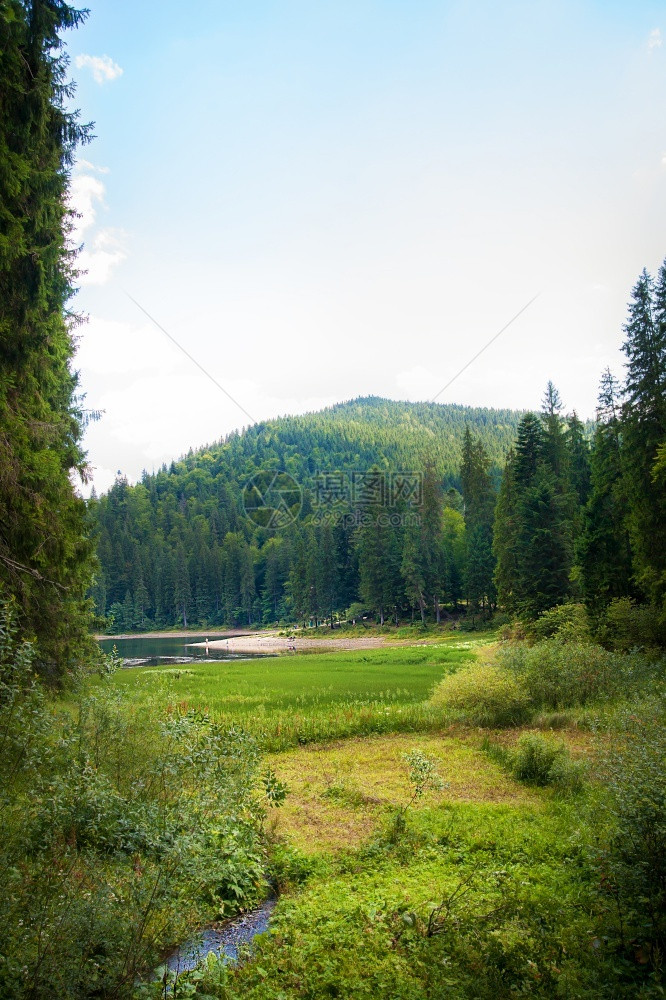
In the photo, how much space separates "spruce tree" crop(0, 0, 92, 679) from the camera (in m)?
9.71

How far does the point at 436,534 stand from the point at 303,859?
187 feet

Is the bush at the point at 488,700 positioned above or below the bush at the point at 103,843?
below

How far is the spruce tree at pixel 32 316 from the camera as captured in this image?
31.9 feet

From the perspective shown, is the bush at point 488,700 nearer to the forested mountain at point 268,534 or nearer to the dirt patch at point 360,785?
the dirt patch at point 360,785

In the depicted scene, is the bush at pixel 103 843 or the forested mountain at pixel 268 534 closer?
the bush at pixel 103 843

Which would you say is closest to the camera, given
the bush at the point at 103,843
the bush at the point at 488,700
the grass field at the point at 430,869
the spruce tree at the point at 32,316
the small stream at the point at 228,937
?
the bush at the point at 103,843

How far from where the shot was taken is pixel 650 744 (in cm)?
732

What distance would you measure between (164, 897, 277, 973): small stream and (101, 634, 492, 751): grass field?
11.9ft

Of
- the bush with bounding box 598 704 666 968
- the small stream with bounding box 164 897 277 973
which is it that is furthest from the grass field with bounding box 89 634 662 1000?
the small stream with bounding box 164 897 277 973

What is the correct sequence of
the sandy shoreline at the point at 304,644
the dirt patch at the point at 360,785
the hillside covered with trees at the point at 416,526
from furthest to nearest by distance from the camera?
the sandy shoreline at the point at 304,644 → the hillside covered with trees at the point at 416,526 → the dirt patch at the point at 360,785

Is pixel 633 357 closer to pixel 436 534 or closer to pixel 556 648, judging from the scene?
pixel 556 648

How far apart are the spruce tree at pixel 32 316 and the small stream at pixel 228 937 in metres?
5.57

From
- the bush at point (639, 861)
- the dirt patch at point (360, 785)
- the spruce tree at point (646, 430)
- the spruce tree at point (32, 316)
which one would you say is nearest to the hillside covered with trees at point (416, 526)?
A: the spruce tree at point (646, 430)

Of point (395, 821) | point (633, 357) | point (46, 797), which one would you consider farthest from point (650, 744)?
point (633, 357)
